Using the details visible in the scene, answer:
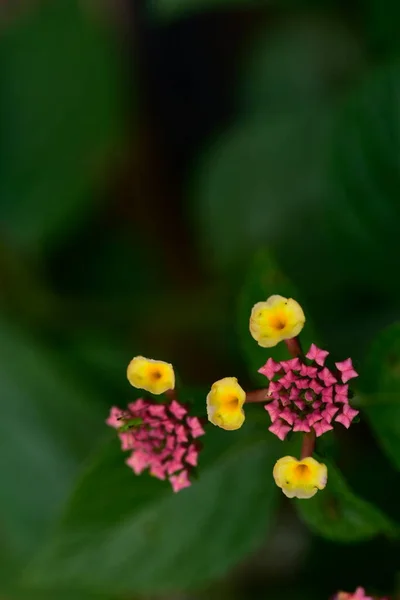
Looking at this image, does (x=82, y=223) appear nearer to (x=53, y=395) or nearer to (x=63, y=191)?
(x=63, y=191)

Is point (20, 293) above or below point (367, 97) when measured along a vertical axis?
above

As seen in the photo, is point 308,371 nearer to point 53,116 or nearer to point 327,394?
point 327,394

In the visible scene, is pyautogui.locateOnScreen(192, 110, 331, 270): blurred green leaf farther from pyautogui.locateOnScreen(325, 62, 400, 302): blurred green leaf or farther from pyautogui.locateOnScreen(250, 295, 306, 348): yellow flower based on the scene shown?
pyautogui.locateOnScreen(250, 295, 306, 348): yellow flower

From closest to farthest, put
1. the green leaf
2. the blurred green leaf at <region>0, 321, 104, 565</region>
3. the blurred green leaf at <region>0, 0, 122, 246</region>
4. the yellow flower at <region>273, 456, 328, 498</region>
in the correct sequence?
the yellow flower at <region>273, 456, 328, 498</region> < the green leaf < the blurred green leaf at <region>0, 321, 104, 565</region> < the blurred green leaf at <region>0, 0, 122, 246</region>

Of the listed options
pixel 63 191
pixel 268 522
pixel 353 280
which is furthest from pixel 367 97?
pixel 63 191

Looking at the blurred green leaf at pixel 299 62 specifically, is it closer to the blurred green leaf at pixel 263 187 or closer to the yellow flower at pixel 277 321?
the blurred green leaf at pixel 263 187

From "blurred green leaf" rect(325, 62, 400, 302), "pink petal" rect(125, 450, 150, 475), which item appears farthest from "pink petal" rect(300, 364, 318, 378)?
"blurred green leaf" rect(325, 62, 400, 302)
